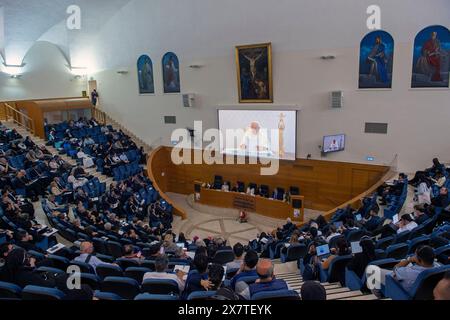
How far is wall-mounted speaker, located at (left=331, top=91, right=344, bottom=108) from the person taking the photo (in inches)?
474

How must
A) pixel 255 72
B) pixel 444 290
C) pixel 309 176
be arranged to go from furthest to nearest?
pixel 255 72
pixel 309 176
pixel 444 290

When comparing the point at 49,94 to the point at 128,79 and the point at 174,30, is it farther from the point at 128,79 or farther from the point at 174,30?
the point at 174,30

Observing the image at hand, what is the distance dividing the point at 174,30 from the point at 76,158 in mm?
7125

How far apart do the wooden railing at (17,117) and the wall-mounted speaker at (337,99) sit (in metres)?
12.9

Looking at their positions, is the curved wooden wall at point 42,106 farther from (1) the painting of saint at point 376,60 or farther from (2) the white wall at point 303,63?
(1) the painting of saint at point 376,60

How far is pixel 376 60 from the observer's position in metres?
11.4

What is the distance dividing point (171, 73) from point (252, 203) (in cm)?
726

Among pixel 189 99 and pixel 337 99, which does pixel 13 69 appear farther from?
pixel 337 99

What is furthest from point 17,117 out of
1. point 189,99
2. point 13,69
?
point 189,99

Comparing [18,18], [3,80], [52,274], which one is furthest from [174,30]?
[52,274]

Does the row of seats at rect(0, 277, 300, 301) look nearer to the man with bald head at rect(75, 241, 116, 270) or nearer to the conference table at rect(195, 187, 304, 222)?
the man with bald head at rect(75, 241, 116, 270)

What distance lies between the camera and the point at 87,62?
18.6m

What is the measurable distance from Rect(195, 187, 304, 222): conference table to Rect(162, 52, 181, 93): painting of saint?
200 inches

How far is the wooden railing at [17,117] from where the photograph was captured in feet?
49.7
